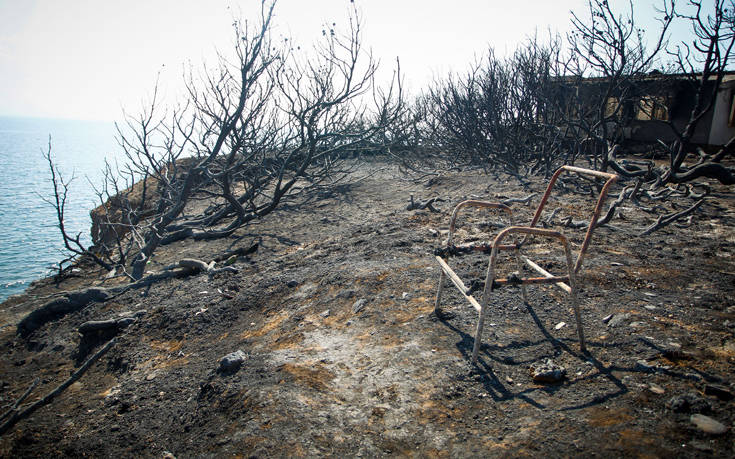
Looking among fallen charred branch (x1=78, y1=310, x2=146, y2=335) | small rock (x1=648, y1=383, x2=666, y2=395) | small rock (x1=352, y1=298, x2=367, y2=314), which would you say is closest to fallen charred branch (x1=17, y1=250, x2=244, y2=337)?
fallen charred branch (x1=78, y1=310, x2=146, y2=335)

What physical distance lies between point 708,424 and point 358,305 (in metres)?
2.19

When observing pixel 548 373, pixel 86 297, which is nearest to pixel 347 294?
pixel 548 373

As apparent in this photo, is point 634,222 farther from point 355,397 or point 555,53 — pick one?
point 555,53

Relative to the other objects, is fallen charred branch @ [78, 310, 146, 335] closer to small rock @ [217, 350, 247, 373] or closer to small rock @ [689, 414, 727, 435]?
small rock @ [217, 350, 247, 373]

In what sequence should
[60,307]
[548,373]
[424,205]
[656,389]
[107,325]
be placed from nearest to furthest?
[656,389]
[548,373]
[107,325]
[60,307]
[424,205]

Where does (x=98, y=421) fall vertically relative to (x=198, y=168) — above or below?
below

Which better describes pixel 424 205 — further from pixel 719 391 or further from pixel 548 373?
pixel 719 391

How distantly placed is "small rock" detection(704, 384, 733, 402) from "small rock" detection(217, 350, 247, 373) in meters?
2.47

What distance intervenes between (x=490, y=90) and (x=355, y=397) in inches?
371

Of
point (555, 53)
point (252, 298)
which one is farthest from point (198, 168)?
point (555, 53)

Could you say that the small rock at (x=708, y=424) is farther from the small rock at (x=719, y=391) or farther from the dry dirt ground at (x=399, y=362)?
the small rock at (x=719, y=391)

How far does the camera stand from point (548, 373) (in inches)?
83.5

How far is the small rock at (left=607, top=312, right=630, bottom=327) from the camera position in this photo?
2.55 m

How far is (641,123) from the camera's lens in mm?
14789
